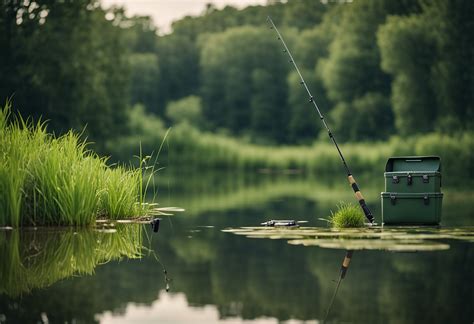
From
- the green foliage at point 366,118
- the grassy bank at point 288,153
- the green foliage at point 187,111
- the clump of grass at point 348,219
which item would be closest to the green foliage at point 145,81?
the green foliage at point 187,111

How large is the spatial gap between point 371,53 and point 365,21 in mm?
2153

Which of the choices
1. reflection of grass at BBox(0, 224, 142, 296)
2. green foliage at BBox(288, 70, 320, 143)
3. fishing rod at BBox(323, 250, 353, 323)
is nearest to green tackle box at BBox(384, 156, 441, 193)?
fishing rod at BBox(323, 250, 353, 323)

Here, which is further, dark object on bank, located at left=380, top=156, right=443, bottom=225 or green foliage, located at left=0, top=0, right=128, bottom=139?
green foliage, located at left=0, top=0, right=128, bottom=139

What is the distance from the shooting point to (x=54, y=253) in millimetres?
9523

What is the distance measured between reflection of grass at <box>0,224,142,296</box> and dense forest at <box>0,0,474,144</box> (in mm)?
13468

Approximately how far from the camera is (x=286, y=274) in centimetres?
848

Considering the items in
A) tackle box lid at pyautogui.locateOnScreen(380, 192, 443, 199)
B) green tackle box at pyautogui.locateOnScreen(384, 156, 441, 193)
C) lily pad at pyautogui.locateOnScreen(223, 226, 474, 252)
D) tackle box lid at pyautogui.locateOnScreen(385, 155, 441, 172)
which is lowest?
lily pad at pyautogui.locateOnScreen(223, 226, 474, 252)

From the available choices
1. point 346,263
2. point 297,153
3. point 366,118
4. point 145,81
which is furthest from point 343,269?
point 145,81

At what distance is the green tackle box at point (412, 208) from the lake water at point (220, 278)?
1.19ft

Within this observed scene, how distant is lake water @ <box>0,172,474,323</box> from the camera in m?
6.58

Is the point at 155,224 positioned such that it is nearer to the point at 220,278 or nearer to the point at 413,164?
the point at 413,164

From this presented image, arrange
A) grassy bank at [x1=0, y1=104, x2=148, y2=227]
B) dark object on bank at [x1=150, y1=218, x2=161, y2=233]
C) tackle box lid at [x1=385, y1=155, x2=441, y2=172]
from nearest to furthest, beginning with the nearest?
grassy bank at [x1=0, y1=104, x2=148, y2=227] → dark object on bank at [x1=150, y1=218, x2=161, y2=233] → tackle box lid at [x1=385, y1=155, x2=441, y2=172]

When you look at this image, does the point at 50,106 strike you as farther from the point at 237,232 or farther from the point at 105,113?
the point at 237,232

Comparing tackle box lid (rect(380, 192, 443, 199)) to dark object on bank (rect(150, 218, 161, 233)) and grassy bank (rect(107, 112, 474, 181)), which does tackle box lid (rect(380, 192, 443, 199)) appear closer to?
dark object on bank (rect(150, 218, 161, 233))
